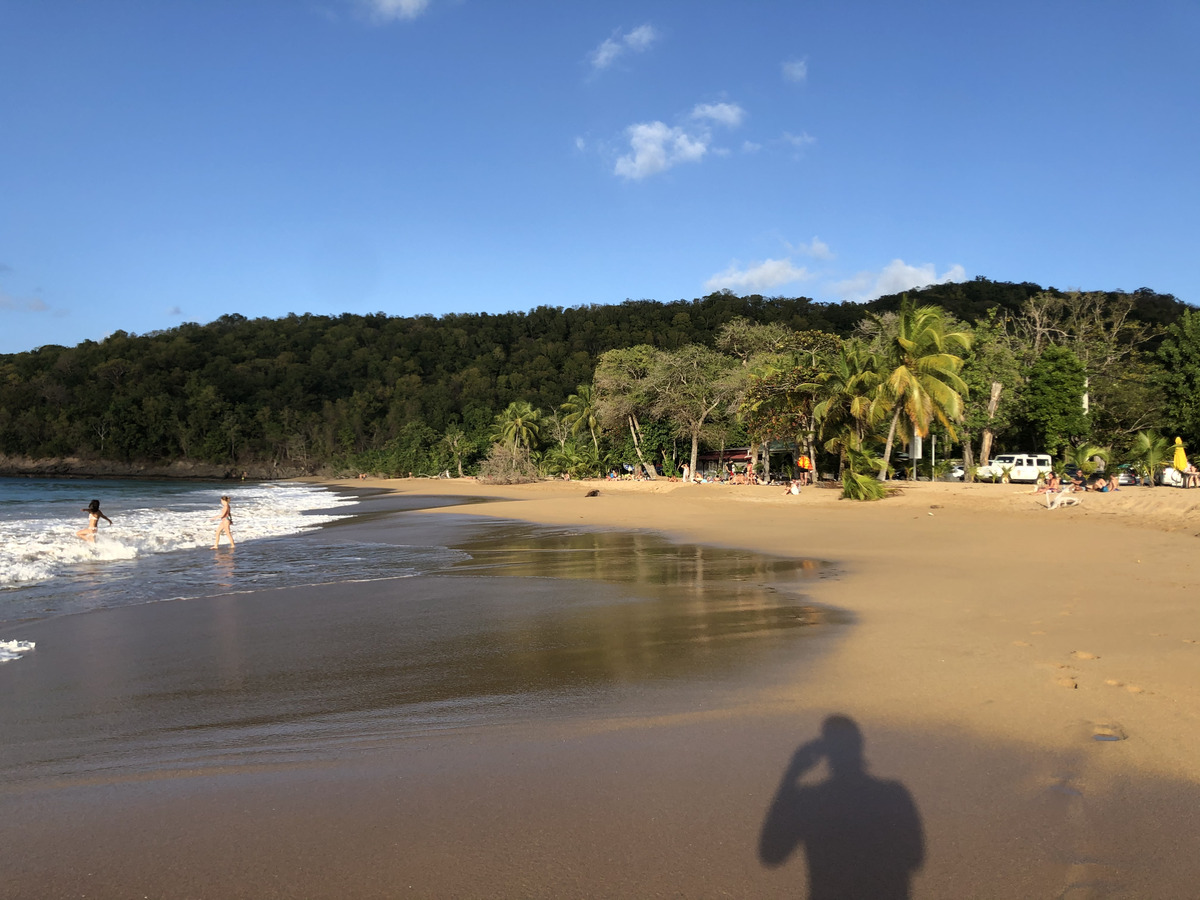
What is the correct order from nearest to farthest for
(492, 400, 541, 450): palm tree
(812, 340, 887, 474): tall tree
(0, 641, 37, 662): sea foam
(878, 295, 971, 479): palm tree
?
1. (0, 641, 37, 662): sea foam
2. (878, 295, 971, 479): palm tree
3. (812, 340, 887, 474): tall tree
4. (492, 400, 541, 450): palm tree

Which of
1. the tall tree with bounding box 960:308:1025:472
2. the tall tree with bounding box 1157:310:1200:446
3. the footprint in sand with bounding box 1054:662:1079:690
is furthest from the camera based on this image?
the tall tree with bounding box 960:308:1025:472

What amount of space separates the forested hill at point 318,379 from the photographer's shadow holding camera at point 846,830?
6822 cm

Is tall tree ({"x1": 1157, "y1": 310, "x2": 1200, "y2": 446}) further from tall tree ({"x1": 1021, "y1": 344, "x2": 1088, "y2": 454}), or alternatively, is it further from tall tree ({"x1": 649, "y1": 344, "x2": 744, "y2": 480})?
tall tree ({"x1": 649, "y1": 344, "x2": 744, "y2": 480})

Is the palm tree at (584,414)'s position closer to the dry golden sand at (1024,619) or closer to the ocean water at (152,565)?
the ocean water at (152,565)

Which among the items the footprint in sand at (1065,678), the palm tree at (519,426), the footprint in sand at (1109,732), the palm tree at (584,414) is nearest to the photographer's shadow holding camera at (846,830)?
the footprint in sand at (1109,732)

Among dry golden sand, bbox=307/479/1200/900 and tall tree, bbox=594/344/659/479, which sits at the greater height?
Result: tall tree, bbox=594/344/659/479

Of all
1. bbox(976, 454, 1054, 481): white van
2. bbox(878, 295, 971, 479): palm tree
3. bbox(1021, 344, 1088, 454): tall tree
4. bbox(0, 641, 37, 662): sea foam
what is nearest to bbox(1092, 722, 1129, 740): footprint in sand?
bbox(0, 641, 37, 662): sea foam

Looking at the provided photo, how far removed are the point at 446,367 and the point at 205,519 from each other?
242 ft

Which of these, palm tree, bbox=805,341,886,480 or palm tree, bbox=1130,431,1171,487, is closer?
palm tree, bbox=1130,431,1171,487

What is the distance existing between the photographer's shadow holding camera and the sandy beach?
0.01 meters

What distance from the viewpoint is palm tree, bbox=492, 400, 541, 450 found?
5816 centimetres

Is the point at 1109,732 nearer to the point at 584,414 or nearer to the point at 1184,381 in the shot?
the point at 1184,381

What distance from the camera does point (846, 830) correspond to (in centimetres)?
304

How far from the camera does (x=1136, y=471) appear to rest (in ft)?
81.6
